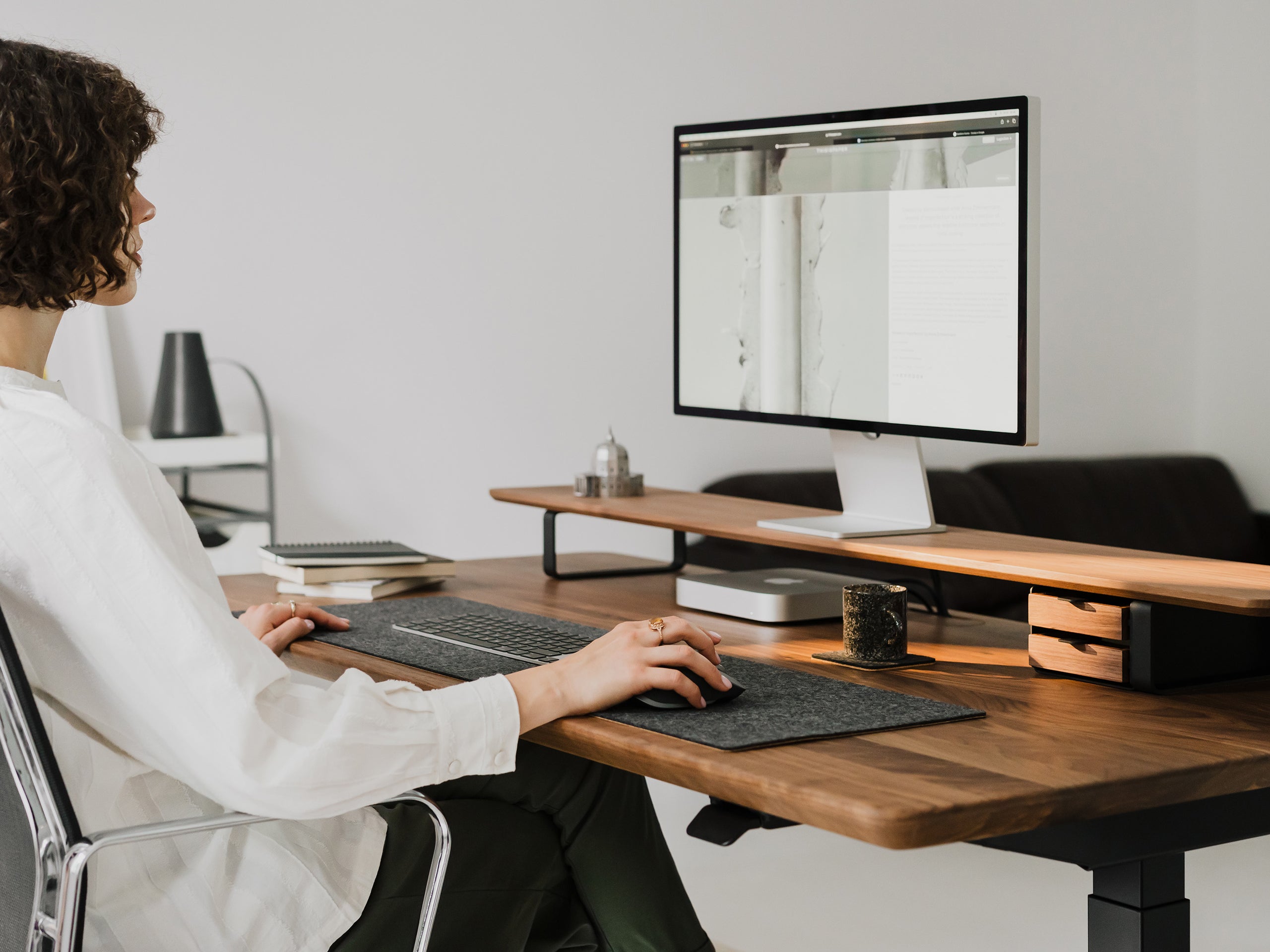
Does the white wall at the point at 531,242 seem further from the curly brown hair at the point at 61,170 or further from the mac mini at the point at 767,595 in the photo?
the curly brown hair at the point at 61,170

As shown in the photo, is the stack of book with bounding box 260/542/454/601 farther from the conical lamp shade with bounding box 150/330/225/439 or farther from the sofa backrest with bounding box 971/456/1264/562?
the sofa backrest with bounding box 971/456/1264/562

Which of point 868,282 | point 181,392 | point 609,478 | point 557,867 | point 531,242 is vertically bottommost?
point 557,867

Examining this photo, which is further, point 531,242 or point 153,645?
point 531,242

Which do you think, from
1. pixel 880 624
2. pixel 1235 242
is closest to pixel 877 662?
pixel 880 624

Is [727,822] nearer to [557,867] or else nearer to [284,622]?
[557,867]

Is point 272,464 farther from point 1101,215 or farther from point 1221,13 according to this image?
point 1221,13

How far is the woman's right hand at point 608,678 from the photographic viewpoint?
1346mm

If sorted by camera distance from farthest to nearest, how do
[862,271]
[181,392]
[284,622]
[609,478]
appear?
1. [181,392]
2. [609,478]
3. [862,271]
4. [284,622]

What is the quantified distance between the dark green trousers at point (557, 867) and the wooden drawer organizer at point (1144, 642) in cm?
49

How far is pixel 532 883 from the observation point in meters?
1.62

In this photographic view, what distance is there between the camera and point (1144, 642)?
1.51m

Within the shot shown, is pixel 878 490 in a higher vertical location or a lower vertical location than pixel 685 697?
higher

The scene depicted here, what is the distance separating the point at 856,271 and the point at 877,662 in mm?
589

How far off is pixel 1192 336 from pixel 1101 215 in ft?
2.00
